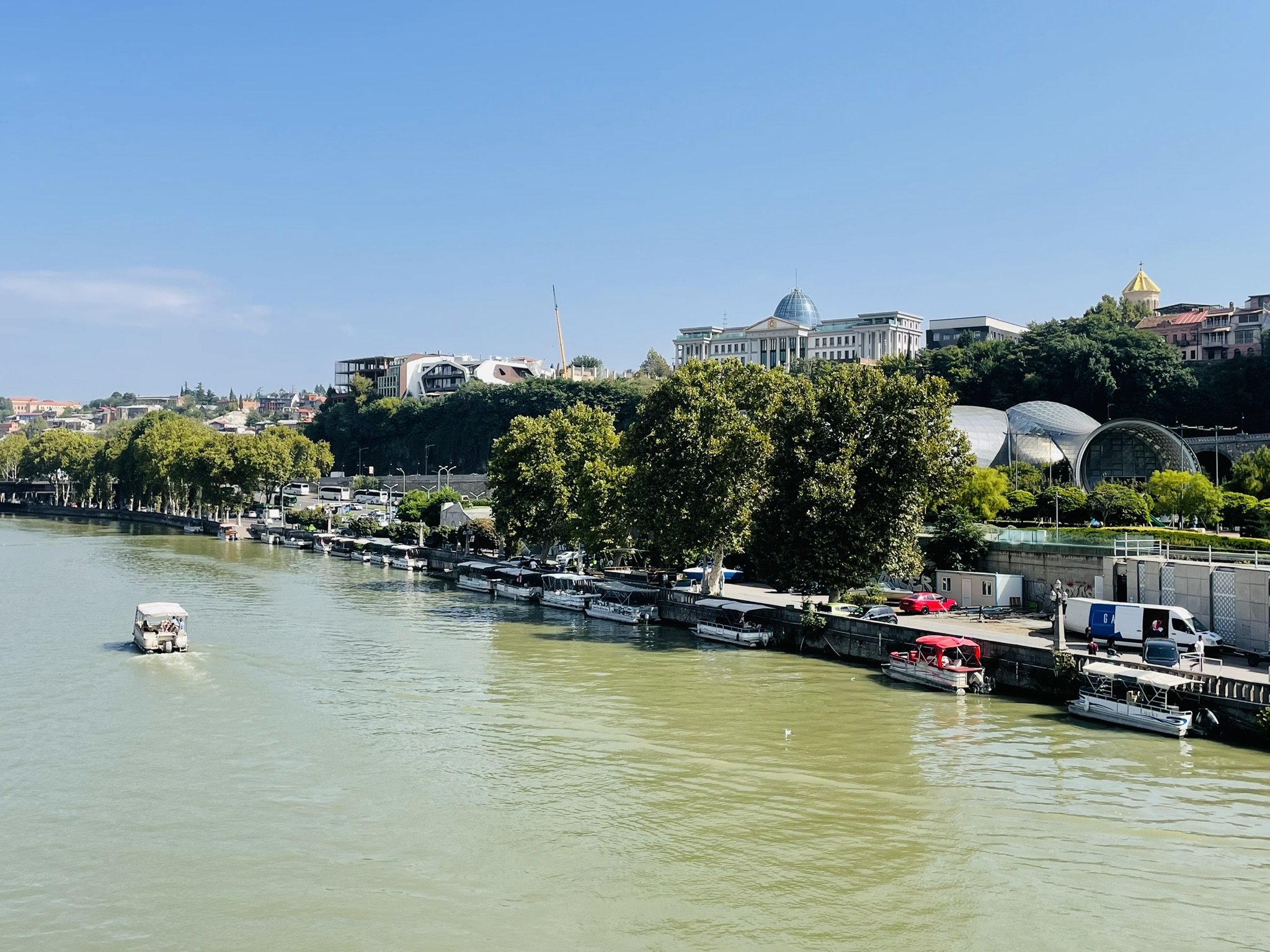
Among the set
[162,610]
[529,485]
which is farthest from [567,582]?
[162,610]

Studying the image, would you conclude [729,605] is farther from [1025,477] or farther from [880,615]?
[1025,477]

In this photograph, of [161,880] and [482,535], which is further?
[482,535]

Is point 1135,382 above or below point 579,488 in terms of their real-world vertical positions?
above

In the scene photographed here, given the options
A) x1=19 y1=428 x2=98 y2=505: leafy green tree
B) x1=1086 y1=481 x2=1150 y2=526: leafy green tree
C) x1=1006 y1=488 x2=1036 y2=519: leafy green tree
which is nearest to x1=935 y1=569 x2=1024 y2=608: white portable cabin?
x1=1086 y1=481 x2=1150 y2=526: leafy green tree

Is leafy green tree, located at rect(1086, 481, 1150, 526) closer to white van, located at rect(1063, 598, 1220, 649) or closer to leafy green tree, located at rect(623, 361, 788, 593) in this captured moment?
leafy green tree, located at rect(623, 361, 788, 593)

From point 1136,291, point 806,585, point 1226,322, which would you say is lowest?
point 806,585

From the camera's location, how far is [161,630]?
132 feet

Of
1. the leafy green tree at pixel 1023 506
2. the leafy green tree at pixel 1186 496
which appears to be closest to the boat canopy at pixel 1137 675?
the leafy green tree at pixel 1186 496

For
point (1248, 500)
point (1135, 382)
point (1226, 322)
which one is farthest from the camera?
point (1226, 322)


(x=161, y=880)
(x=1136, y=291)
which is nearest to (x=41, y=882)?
(x=161, y=880)

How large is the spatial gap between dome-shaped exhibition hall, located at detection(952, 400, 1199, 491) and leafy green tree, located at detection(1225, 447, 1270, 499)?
12.1 ft

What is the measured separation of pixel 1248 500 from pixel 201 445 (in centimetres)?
10599

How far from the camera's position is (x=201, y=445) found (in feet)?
399

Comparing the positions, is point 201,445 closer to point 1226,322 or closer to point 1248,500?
point 1248,500
